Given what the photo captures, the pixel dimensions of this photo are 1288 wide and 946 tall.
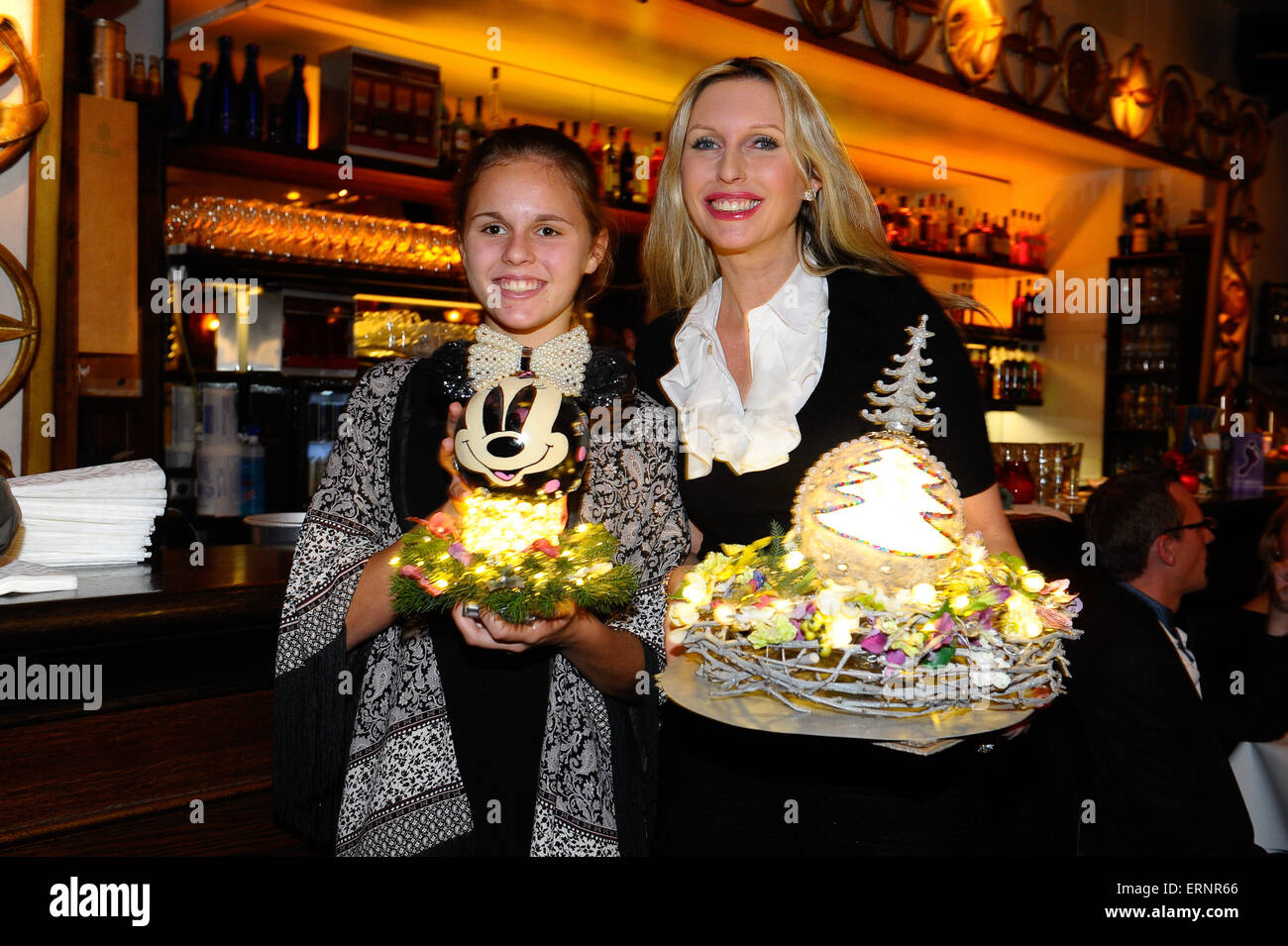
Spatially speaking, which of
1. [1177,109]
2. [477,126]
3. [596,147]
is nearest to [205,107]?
[477,126]

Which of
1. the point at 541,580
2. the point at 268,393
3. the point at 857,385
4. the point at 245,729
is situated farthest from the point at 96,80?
the point at 541,580

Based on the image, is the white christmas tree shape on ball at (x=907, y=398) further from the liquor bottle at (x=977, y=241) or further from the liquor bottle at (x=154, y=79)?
the liquor bottle at (x=977, y=241)

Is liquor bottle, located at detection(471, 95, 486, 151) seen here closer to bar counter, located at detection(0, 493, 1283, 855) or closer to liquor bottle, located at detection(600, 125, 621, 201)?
liquor bottle, located at detection(600, 125, 621, 201)

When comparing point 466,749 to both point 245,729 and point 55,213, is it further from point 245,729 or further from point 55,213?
point 55,213

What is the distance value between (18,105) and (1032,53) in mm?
4615

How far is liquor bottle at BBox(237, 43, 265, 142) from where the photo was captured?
3.87 meters

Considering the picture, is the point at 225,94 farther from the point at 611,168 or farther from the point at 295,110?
the point at 611,168

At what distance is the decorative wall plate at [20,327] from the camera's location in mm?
2605

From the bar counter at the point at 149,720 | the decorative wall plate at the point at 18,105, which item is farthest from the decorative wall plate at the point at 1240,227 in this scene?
the bar counter at the point at 149,720

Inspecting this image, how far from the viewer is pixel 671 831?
1669mm

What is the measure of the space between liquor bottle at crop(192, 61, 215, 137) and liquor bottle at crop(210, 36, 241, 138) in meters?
0.01

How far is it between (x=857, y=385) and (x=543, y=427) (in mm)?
619

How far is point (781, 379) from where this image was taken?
172 cm
